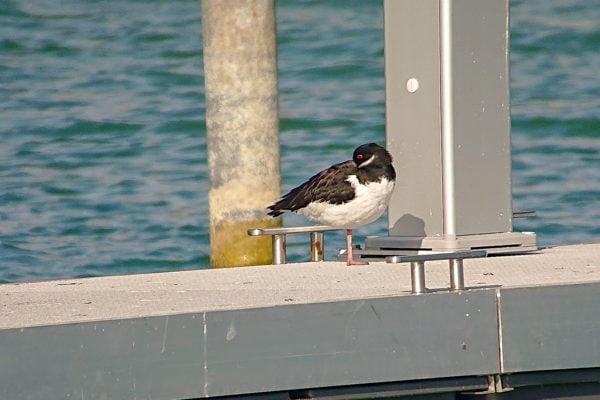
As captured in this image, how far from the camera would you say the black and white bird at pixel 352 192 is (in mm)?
6410

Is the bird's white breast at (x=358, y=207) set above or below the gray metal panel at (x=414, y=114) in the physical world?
below

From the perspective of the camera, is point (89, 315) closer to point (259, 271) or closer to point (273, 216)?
point (259, 271)

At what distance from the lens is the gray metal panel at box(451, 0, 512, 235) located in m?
6.20

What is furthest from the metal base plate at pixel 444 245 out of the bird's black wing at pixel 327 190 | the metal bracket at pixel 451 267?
the metal bracket at pixel 451 267

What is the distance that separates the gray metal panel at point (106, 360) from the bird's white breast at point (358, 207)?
1998 mm

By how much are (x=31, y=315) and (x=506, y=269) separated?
214cm

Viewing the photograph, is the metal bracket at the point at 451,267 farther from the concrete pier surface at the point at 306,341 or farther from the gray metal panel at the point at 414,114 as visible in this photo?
the gray metal panel at the point at 414,114

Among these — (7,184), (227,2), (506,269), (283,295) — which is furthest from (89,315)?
(7,184)

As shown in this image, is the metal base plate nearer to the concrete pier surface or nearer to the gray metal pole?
the concrete pier surface

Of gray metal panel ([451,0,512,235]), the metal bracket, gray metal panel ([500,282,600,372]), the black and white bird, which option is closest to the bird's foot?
the black and white bird

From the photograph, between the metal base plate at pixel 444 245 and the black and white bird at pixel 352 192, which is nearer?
the metal base plate at pixel 444 245

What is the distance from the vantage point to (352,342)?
476 centimetres

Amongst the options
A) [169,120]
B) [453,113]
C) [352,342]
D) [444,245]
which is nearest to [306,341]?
[352,342]

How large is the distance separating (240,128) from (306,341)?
2.95m
